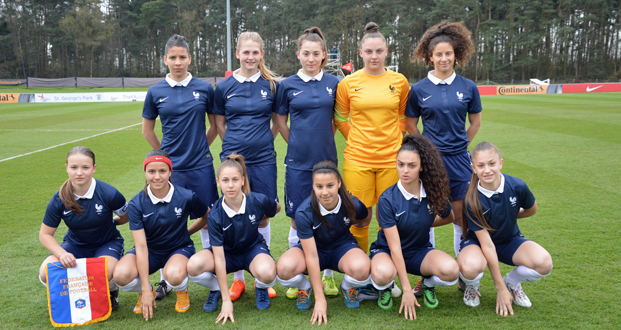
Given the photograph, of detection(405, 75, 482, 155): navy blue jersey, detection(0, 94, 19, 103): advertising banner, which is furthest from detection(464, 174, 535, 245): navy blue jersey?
detection(0, 94, 19, 103): advertising banner

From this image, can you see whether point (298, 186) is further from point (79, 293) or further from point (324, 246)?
point (79, 293)

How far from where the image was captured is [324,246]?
3.19m

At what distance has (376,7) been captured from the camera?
49.0 metres

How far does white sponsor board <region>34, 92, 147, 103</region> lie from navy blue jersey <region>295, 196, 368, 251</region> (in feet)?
82.5

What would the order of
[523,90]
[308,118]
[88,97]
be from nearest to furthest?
[308,118] → [88,97] → [523,90]

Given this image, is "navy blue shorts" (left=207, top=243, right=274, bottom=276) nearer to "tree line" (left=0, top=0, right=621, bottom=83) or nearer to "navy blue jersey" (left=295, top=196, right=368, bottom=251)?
"navy blue jersey" (left=295, top=196, right=368, bottom=251)

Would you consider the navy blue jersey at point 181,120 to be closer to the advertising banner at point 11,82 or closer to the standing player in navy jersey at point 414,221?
the standing player in navy jersey at point 414,221

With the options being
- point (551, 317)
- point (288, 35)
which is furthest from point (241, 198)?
point (288, 35)

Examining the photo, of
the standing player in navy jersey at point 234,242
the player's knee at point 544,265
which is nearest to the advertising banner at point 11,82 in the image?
the standing player in navy jersey at point 234,242

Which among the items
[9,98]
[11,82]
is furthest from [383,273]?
[11,82]

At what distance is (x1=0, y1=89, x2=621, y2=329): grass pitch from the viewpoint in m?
2.81

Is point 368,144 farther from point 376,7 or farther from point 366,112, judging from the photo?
point 376,7

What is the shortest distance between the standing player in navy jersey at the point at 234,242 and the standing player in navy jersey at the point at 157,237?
0.16m

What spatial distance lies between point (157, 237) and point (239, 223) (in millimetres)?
643
